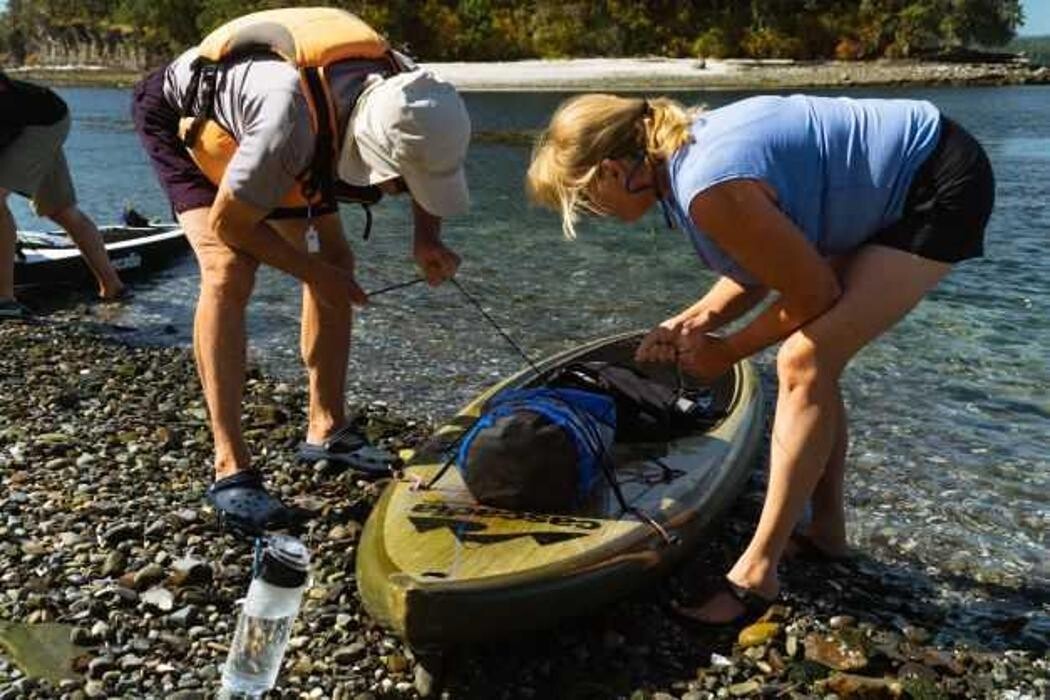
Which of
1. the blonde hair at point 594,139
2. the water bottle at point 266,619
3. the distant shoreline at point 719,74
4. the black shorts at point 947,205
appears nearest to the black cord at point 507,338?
the blonde hair at point 594,139

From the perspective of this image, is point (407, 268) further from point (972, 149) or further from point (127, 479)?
point (972, 149)

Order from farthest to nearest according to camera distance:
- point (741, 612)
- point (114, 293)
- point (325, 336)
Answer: point (114, 293) → point (325, 336) → point (741, 612)

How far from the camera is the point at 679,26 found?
92.6 metres

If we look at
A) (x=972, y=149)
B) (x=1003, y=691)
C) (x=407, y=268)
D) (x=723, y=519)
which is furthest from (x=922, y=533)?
(x=407, y=268)

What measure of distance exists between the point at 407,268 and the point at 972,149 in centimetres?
966

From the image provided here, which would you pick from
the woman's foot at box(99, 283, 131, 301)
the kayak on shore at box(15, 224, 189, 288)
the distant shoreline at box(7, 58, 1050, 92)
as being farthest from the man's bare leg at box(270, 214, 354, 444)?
the distant shoreline at box(7, 58, 1050, 92)

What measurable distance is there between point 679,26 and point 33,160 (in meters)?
89.3

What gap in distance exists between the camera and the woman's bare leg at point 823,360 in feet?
13.1

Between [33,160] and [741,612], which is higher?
[33,160]

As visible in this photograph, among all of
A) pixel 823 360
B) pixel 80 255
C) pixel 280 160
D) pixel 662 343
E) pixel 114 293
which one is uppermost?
pixel 280 160

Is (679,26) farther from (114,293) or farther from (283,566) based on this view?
(283,566)

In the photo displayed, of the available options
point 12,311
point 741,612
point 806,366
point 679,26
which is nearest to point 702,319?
point 806,366

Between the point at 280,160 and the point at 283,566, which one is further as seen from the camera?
the point at 280,160

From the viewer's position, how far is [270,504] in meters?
5.16
